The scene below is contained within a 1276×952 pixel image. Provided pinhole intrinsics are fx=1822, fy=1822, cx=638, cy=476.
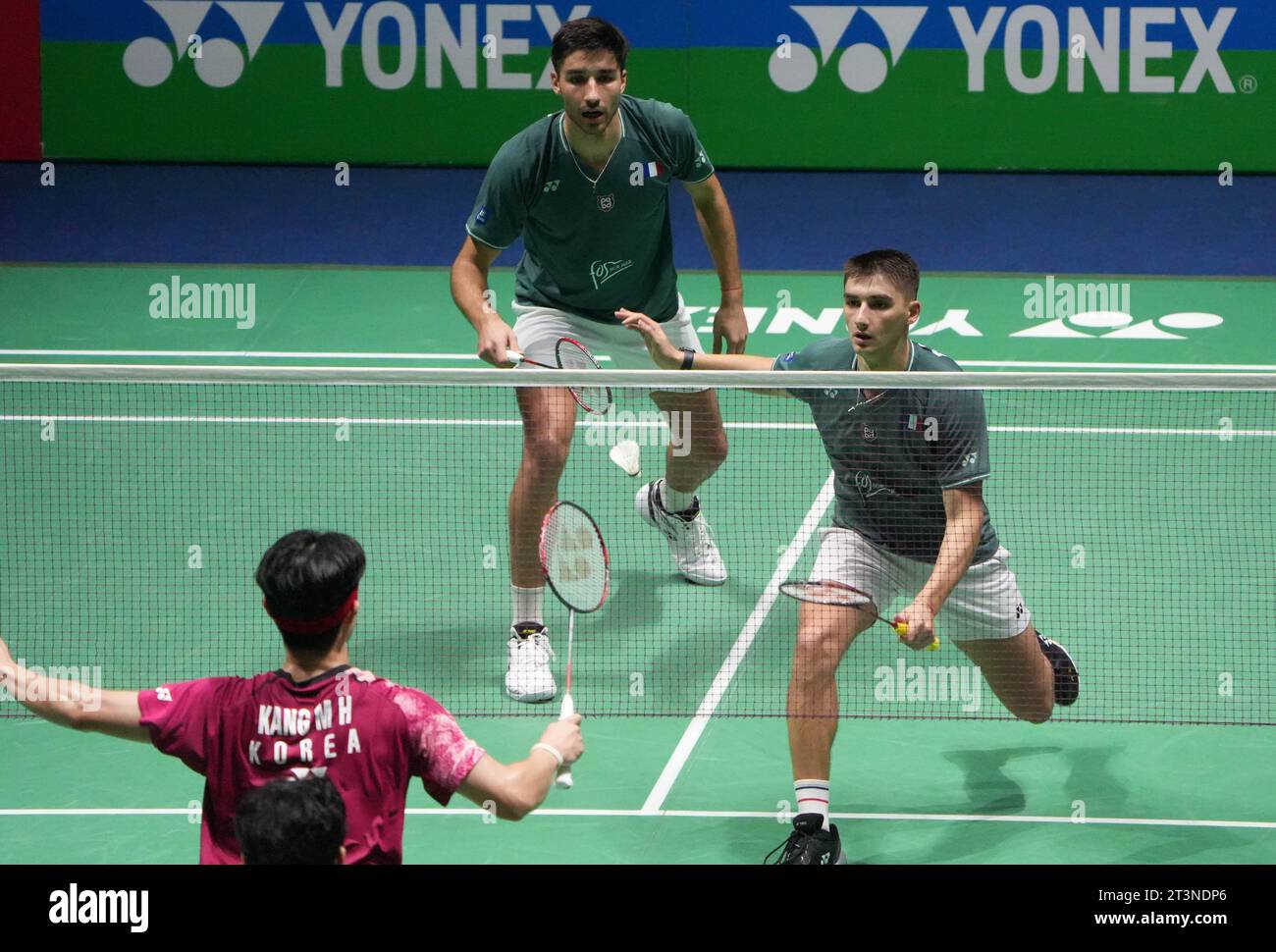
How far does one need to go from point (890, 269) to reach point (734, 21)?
27.2 ft

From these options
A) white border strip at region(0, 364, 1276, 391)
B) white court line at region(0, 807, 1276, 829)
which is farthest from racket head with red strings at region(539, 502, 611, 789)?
white court line at region(0, 807, 1276, 829)

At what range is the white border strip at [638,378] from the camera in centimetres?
552

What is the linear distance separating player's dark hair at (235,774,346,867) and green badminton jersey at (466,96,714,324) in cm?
421

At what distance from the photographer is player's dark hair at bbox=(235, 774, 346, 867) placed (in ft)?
11.0

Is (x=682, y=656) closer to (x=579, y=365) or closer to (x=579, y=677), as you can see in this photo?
(x=579, y=677)

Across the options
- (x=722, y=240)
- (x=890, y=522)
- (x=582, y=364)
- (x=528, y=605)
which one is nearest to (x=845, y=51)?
(x=722, y=240)

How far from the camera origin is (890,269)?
5.87m

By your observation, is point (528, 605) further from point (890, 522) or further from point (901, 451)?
point (901, 451)

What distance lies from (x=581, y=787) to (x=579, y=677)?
832 mm

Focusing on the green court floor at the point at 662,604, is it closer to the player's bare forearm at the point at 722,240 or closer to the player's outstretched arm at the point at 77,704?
the player's bare forearm at the point at 722,240

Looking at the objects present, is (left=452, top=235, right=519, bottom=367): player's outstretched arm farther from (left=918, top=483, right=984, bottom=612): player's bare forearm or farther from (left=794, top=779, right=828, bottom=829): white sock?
(left=794, top=779, right=828, bottom=829): white sock

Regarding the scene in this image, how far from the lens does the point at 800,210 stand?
13.6 m

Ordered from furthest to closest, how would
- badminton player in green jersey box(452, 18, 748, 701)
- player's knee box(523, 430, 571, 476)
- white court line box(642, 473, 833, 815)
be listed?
badminton player in green jersey box(452, 18, 748, 701), player's knee box(523, 430, 571, 476), white court line box(642, 473, 833, 815)
